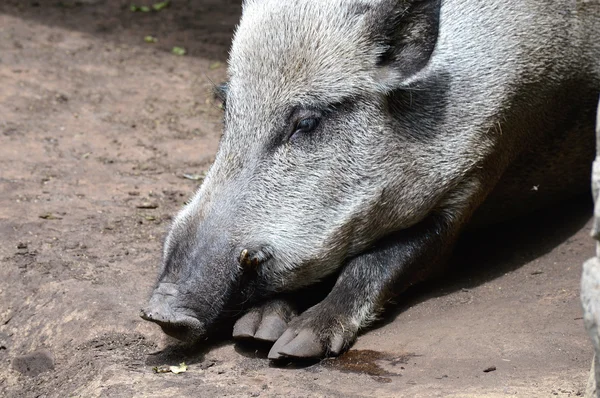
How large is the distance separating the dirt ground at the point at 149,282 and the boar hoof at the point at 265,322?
0.25 ft

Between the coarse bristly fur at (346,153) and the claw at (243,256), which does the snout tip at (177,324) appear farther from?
the claw at (243,256)

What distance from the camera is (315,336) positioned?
377 centimetres

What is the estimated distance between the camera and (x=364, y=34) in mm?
4180

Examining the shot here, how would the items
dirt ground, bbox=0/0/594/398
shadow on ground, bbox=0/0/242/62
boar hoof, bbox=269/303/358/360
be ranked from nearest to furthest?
dirt ground, bbox=0/0/594/398, boar hoof, bbox=269/303/358/360, shadow on ground, bbox=0/0/242/62

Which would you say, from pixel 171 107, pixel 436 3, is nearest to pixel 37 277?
pixel 436 3

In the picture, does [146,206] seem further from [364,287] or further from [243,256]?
[364,287]

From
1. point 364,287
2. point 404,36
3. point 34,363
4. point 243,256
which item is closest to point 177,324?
point 243,256

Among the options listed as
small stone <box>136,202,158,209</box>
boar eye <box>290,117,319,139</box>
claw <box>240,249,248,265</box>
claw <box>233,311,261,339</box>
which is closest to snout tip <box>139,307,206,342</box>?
claw <box>233,311,261,339</box>

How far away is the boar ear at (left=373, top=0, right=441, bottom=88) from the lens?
4.18m

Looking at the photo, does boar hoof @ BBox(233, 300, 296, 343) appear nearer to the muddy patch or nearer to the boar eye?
the muddy patch

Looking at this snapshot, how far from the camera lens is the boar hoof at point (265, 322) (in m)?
3.85

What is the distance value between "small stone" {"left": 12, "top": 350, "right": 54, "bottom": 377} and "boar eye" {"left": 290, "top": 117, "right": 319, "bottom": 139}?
4.49 ft

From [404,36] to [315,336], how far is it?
1.39 m

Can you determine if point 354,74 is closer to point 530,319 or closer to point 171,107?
point 530,319
